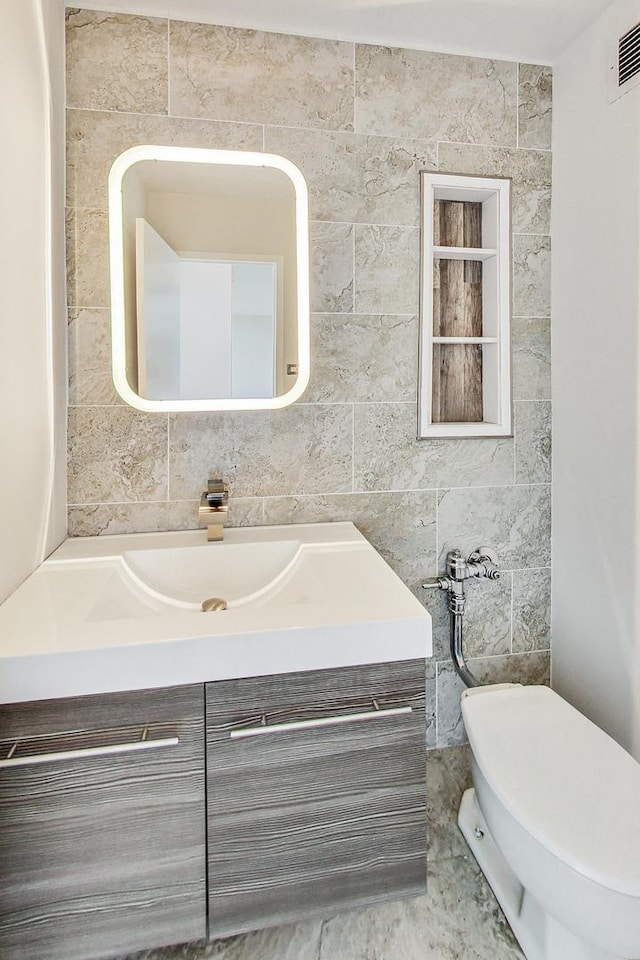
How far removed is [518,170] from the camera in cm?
164

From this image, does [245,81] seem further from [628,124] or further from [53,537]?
[53,537]

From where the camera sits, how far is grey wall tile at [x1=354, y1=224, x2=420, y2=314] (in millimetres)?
1562

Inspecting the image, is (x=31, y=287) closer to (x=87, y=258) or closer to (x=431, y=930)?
(x=87, y=258)

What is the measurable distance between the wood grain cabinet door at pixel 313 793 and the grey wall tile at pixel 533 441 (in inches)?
36.3

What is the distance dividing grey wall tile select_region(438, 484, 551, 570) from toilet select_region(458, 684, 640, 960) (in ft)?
1.49

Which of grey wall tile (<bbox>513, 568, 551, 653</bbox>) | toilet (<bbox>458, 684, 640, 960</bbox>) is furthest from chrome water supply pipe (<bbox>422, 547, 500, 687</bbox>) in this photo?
toilet (<bbox>458, 684, 640, 960</bbox>)

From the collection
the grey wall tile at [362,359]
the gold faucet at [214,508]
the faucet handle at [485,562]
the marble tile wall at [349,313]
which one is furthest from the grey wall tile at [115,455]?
the faucet handle at [485,562]

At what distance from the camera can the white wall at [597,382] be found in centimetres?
138

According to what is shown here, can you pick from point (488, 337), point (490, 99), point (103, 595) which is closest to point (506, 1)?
point (490, 99)

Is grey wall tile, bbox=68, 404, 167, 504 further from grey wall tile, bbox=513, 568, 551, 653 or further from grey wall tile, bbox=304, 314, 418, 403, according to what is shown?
grey wall tile, bbox=513, 568, 551, 653

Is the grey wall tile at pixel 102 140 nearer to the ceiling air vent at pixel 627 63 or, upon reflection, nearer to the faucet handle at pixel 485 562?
the ceiling air vent at pixel 627 63

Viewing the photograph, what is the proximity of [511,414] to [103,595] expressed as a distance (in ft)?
4.09

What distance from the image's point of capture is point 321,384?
1.56 metres

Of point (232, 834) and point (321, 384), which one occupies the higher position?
point (321, 384)
